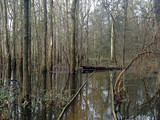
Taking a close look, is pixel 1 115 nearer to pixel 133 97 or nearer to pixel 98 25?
pixel 133 97

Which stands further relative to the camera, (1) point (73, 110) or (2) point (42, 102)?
(2) point (42, 102)

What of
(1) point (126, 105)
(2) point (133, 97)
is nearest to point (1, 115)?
(1) point (126, 105)

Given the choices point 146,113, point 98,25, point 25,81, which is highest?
point 98,25

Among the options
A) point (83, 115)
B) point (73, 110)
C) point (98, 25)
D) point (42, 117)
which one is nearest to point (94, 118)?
point (83, 115)

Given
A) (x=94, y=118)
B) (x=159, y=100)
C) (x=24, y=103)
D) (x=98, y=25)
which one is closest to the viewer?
(x=94, y=118)

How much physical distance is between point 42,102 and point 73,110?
4.75 feet

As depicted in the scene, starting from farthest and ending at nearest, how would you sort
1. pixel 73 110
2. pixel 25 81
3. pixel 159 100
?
pixel 159 100 < pixel 25 81 < pixel 73 110

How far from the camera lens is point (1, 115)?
4.09 m

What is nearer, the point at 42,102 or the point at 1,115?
the point at 1,115

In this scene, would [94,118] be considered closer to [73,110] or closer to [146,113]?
[73,110]

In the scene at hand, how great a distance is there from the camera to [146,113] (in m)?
4.59

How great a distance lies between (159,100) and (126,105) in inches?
59.3

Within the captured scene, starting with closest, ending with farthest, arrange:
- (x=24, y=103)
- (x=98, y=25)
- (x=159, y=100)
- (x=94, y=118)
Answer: (x=94, y=118)
(x=24, y=103)
(x=159, y=100)
(x=98, y=25)

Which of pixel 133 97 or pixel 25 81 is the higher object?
pixel 25 81
